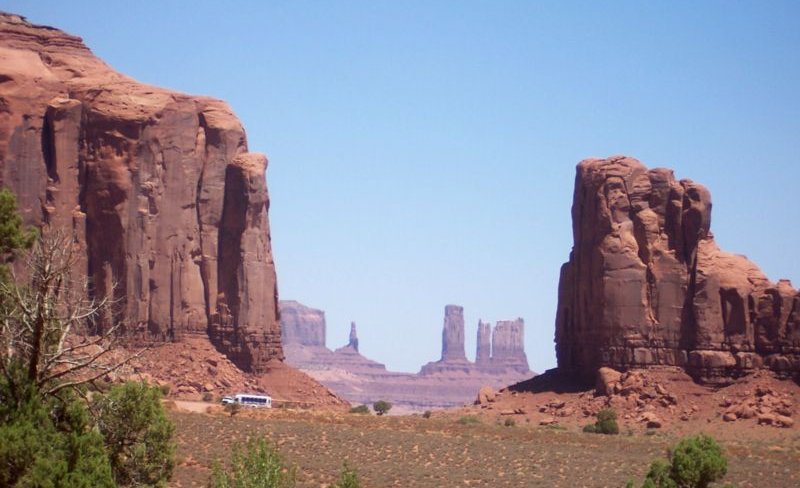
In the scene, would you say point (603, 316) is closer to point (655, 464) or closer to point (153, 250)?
point (153, 250)

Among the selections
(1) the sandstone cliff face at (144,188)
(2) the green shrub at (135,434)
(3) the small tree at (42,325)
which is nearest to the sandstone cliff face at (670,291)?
(1) the sandstone cliff face at (144,188)

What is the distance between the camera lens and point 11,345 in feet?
104

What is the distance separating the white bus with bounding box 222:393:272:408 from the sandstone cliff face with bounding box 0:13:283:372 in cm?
591

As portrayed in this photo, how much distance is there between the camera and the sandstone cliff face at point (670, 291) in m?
83.3

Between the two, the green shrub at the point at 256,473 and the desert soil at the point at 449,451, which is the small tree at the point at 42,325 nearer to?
the green shrub at the point at 256,473

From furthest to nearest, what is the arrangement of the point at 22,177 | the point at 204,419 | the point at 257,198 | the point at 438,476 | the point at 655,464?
the point at 257,198, the point at 22,177, the point at 204,419, the point at 438,476, the point at 655,464

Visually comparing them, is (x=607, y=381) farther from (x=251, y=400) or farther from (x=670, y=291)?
(x=251, y=400)

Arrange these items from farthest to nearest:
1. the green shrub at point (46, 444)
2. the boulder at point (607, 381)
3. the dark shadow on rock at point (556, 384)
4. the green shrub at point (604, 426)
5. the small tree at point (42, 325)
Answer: the dark shadow on rock at point (556, 384)
the boulder at point (607, 381)
the green shrub at point (604, 426)
the small tree at point (42, 325)
the green shrub at point (46, 444)

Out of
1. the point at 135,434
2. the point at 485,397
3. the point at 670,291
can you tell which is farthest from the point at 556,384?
the point at 135,434

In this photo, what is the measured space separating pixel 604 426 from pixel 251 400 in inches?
662

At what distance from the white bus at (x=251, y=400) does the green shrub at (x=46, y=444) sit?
44.0 meters

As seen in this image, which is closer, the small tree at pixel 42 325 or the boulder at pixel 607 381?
the small tree at pixel 42 325

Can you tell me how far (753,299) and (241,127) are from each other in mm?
29200

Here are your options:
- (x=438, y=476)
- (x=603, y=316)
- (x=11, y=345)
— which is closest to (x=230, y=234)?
(x=603, y=316)
